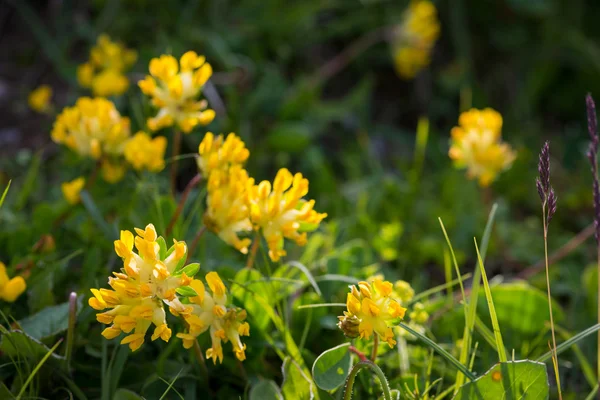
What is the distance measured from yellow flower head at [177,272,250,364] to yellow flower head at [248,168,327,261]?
0.17m

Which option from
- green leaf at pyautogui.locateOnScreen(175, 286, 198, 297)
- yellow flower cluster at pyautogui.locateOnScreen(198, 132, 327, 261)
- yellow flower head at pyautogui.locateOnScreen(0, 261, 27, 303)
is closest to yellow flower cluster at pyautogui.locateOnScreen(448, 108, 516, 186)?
yellow flower cluster at pyautogui.locateOnScreen(198, 132, 327, 261)

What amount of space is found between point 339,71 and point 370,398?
2.29 m

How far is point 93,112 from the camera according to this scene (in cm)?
175

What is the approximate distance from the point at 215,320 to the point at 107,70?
132 centimetres

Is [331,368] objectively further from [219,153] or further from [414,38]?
[414,38]

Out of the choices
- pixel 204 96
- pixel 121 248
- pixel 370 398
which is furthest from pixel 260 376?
pixel 204 96

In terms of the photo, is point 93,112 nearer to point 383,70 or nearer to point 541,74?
point 383,70

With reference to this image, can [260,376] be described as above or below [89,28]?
below

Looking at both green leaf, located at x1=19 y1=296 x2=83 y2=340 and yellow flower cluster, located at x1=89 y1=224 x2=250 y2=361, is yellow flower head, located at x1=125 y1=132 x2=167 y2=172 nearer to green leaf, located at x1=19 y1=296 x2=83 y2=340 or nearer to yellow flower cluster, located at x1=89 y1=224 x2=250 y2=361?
green leaf, located at x1=19 y1=296 x2=83 y2=340

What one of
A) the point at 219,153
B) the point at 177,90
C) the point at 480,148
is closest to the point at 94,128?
the point at 177,90

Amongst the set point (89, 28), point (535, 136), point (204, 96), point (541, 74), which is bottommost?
point (535, 136)

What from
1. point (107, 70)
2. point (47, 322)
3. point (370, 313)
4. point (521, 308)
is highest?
point (107, 70)

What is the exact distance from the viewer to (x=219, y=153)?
142 centimetres

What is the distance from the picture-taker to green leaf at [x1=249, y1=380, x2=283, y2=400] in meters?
1.30
